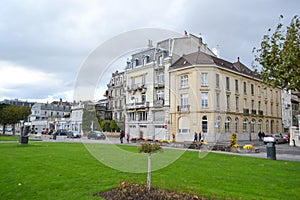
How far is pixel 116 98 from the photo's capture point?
7785mm

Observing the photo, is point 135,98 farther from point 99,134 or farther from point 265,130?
point 265,130

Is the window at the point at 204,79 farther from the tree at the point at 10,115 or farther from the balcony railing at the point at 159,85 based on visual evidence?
the tree at the point at 10,115

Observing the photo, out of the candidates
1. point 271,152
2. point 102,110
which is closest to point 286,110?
point 271,152

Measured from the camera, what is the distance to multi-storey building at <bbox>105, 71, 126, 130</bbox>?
7.49 m

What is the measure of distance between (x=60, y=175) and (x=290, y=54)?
11.1 m

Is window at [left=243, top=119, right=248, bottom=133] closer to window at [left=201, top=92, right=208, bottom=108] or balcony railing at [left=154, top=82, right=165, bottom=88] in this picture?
window at [left=201, top=92, right=208, bottom=108]

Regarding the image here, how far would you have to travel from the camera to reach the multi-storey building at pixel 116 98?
7.49 m

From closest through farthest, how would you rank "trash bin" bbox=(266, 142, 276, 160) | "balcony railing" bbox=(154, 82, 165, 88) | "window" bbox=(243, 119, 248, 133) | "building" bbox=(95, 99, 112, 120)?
1. "building" bbox=(95, 99, 112, 120)
2. "balcony railing" bbox=(154, 82, 165, 88)
3. "trash bin" bbox=(266, 142, 276, 160)
4. "window" bbox=(243, 119, 248, 133)

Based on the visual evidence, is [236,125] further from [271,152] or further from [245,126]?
[271,152]

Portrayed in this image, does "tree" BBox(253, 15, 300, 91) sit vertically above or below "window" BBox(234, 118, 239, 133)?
above

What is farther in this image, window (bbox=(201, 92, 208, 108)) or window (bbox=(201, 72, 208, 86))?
window (bbox=(201, 72, 208, 86))

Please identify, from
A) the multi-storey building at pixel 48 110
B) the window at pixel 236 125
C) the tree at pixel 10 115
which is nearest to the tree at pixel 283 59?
the window at pixel 236 125

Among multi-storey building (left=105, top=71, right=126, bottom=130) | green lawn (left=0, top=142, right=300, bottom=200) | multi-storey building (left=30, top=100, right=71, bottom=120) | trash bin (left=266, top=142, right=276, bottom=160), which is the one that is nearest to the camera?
green lawn (left=0, top=142, right=300, bottom=200)

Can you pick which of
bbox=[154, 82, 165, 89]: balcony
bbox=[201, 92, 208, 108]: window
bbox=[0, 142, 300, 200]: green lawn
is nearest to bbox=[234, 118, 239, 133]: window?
bbox=[0, 142, 300, 200]: green lawn
